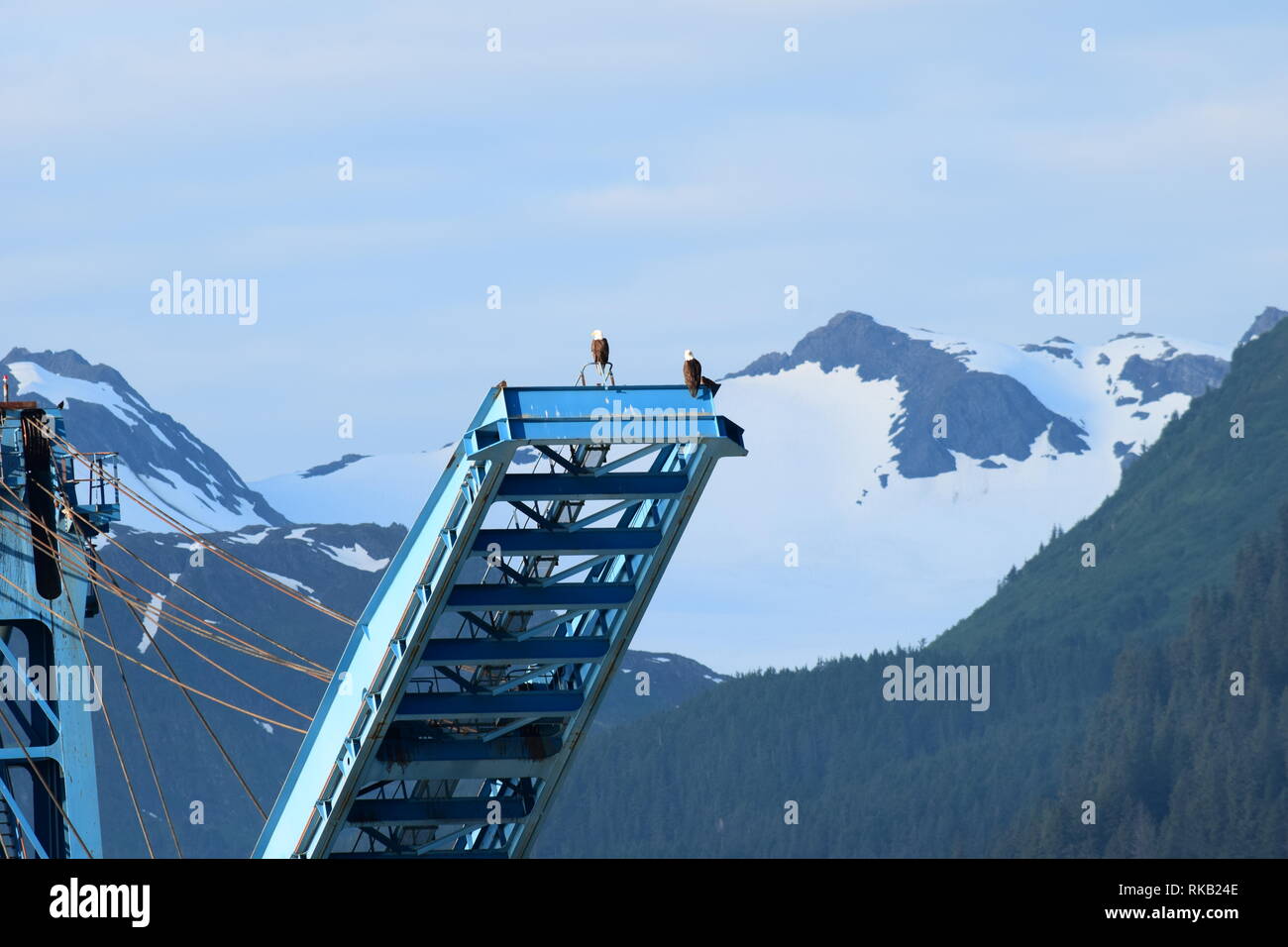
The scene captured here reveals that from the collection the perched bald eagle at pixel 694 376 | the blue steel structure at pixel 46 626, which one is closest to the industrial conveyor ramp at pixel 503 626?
the perched bald eagle at pixel 694 376

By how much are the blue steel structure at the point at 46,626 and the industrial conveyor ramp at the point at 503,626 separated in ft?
35.1

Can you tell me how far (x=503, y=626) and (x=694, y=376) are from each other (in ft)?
25.1

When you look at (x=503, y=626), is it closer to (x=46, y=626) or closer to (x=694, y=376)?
(x=694, y=376)

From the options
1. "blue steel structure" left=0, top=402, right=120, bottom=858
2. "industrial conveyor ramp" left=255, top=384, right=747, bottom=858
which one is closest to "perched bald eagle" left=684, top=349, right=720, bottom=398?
"industrial conveyor ramp" left=255, top=384, right=747, bottom=858

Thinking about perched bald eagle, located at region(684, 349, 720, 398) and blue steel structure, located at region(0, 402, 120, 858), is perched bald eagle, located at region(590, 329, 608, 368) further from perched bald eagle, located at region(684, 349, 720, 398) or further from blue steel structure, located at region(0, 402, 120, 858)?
blue steel structure, located at region(0, 402, 120, 858)

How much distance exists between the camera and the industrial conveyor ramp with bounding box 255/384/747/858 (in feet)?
146

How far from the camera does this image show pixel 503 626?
A: 160 feet

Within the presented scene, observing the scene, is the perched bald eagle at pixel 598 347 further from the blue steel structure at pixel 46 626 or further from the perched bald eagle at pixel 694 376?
the blue steel structure at pixel 46 626

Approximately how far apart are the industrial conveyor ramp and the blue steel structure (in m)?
10.7

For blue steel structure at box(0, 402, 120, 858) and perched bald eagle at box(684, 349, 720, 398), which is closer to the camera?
→ perched bald eagle at box(684, 349, 720, 398)
